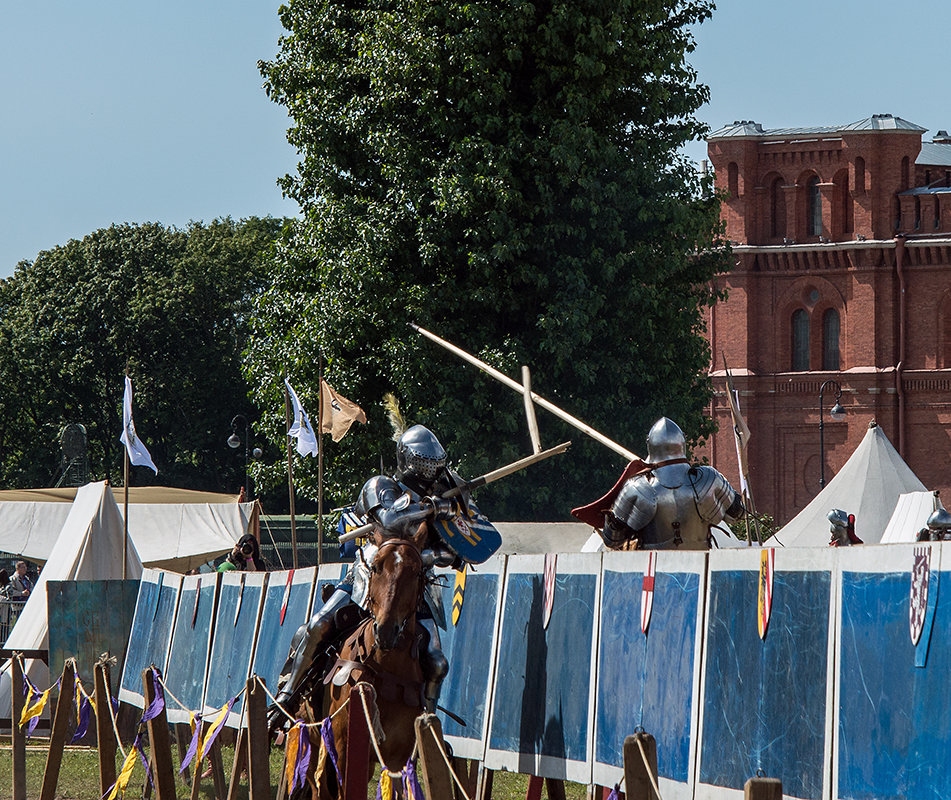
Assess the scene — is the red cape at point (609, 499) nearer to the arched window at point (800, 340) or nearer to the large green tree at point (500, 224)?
the large green tree at point (500, 224)

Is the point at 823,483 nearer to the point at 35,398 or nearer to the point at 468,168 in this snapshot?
the point at 35,398

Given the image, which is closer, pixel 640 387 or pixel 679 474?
pixel 679 474

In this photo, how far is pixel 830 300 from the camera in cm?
5216

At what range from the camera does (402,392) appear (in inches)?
837

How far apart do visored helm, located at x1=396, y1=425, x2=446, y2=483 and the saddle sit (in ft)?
3.99

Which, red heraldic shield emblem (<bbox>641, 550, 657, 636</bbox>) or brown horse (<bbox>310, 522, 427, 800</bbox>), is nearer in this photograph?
red heraldic shield emblem (<bbox>641, 550, 657, 636</bbox>)

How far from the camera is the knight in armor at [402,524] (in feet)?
26.3

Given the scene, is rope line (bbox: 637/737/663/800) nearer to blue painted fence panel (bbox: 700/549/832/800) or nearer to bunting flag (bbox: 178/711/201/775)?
blue painted fence panel (bbox: 700/549/832/800)

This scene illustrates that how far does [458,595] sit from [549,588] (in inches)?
48.7

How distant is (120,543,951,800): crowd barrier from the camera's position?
500cm

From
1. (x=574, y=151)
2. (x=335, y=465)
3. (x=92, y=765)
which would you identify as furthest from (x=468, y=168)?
(x=92, y=765)

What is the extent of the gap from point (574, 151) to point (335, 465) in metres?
5.65

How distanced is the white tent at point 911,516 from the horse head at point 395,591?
1101cm

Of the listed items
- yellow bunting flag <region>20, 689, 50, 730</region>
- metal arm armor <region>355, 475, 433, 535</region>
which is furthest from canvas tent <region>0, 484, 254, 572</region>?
metal arm armor <region>355, 475, 433, 535</region>
